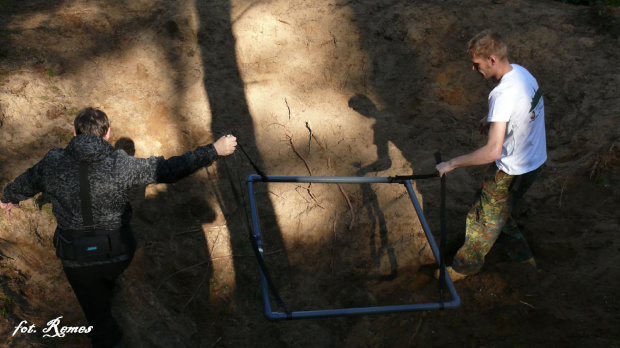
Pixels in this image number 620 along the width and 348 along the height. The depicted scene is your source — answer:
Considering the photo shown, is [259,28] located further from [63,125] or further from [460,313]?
[460,313]

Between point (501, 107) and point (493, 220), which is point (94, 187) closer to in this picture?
point (501, 107)

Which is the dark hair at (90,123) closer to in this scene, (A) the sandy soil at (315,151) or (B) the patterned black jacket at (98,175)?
(B) the patterned black jacket at (98,175)

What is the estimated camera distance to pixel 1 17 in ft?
18.1

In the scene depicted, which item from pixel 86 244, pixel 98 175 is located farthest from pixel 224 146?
pixel 86 244

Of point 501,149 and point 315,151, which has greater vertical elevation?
point 501,149

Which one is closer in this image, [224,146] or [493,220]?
[224,146]

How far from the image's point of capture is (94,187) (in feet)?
9.67

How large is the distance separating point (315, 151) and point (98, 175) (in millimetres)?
2668

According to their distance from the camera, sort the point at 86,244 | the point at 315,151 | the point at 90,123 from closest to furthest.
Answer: the point at 90,123 < the point at 86,244 < the point at 315,151

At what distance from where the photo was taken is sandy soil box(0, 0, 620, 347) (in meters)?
4.11

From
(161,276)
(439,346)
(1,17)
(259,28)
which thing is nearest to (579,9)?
(259,28)

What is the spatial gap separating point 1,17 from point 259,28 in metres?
3.13

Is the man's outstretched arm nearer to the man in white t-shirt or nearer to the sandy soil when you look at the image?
the man in white t-shirt

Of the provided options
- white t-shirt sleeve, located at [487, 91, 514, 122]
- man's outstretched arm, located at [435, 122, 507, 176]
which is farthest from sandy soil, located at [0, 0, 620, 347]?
white t-shirt sleeve, located at [487, 91, 514, 122]
